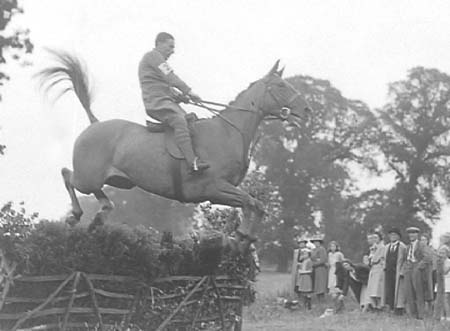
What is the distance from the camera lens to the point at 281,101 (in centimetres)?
1092

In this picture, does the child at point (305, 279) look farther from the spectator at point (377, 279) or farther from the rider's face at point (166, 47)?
the rider's face at point (166, 47)

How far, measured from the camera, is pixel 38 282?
905cm

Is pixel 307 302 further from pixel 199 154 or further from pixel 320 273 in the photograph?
pixel 199 154

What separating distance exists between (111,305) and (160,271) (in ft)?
2.48

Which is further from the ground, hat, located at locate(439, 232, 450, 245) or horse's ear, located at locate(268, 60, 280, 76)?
horse's ear, located at locate(268, 60, 280, 76)

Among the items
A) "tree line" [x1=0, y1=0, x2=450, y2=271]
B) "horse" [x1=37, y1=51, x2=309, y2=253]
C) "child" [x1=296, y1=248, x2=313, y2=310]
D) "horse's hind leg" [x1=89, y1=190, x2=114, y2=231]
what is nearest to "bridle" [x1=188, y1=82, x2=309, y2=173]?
"horse" [x1=37, y1=51, x2=309, y2=253]

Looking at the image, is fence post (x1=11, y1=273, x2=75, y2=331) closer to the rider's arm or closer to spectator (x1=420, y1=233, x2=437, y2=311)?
the rider's arm

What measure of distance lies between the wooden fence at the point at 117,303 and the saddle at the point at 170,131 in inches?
58.6

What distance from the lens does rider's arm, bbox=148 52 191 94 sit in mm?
10648

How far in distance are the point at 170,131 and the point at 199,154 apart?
0.45 m

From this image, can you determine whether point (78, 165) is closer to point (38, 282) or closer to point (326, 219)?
point (38, 282)

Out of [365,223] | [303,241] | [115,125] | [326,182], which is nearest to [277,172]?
[326,182]

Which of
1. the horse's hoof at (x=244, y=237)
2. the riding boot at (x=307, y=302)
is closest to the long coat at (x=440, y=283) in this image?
the horse's hoof at (x=244, y=237)

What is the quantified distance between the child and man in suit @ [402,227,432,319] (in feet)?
12.3
